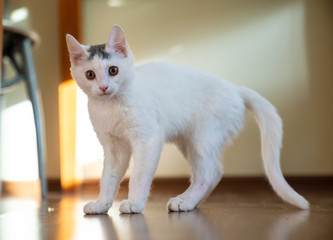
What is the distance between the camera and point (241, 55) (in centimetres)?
261

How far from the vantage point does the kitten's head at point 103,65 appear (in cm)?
121

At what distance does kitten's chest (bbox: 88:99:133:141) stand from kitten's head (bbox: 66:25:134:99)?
5 cm

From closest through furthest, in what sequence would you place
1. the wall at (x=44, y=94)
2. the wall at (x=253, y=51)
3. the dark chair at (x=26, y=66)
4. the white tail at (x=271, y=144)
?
the white tail at (x=271, y=144) < the dark chair at (x=26, y=66) < the wall at (x=253, y=51) < the wall at (x=44, y=94)

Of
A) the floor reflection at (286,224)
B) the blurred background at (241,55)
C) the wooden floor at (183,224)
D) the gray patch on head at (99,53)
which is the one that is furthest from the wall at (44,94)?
the floor reflection at (286,224)

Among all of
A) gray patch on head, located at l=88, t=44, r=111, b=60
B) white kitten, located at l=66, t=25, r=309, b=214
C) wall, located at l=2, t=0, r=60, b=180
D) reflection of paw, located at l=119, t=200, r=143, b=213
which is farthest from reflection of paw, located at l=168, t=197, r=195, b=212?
wall, located at l=2, t=0, r=60, b=180

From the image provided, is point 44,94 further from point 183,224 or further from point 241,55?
A: point 183,224

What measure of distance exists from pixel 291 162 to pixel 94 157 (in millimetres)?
1228

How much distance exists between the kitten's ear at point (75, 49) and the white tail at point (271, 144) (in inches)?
23.3

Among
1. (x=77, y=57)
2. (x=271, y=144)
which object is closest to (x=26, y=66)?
(x=77, y=57)

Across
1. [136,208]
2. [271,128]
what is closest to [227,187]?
[271,128]

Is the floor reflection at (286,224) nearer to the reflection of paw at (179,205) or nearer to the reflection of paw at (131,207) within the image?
the reflection of paw at (179,205)

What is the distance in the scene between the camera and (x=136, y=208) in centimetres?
125

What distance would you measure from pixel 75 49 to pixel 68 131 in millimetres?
1591

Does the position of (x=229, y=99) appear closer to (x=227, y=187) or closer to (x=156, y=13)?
(x=227, y=187)
